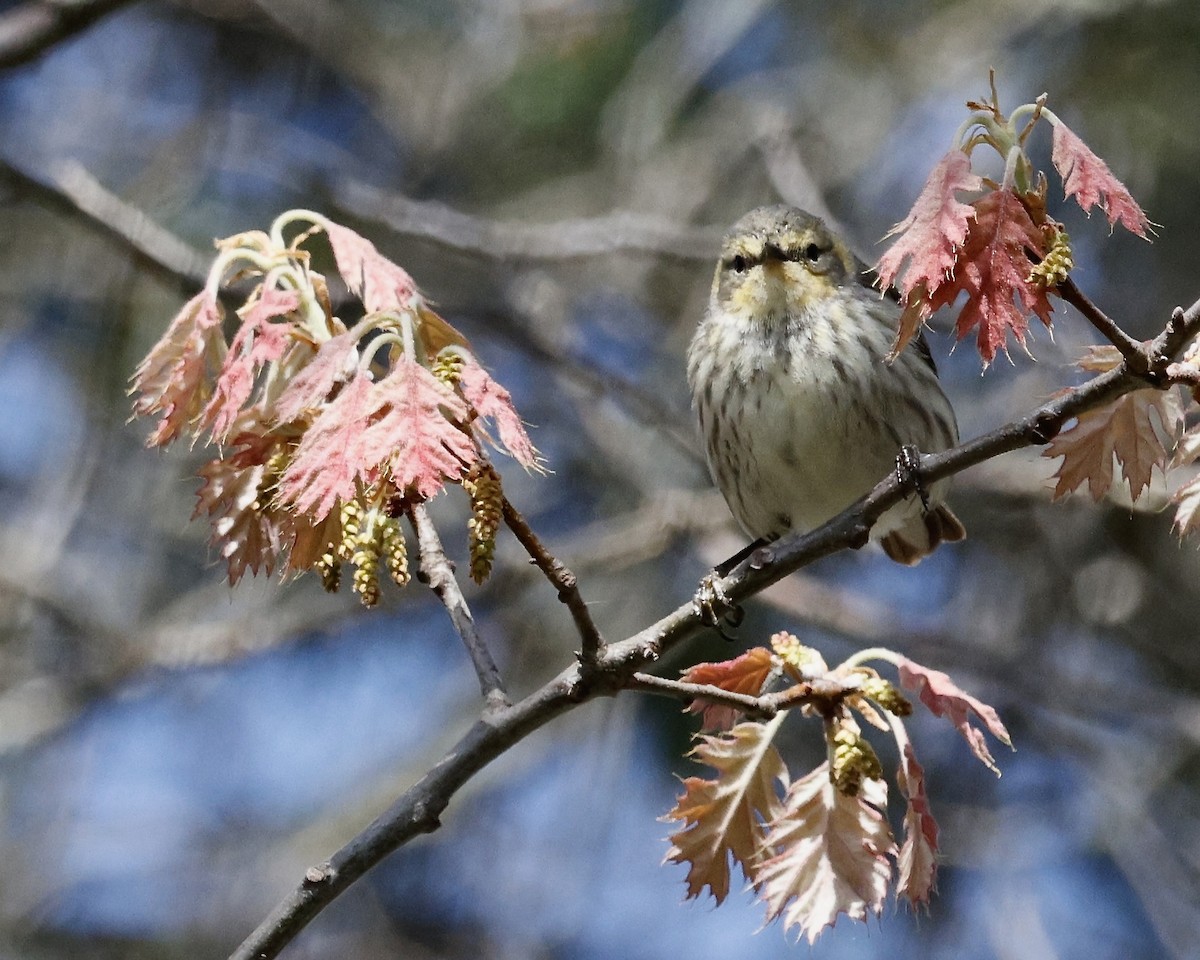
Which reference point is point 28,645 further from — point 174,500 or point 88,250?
point 88,250

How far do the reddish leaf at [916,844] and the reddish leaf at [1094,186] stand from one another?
83cm

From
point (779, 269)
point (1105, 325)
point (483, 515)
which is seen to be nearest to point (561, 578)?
point (483, 515)

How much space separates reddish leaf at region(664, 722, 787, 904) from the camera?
2.20 meters

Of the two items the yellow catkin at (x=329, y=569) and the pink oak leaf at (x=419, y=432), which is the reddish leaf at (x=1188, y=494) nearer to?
the pink oak leaf at (x=419, y=432)

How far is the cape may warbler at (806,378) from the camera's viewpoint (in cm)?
372

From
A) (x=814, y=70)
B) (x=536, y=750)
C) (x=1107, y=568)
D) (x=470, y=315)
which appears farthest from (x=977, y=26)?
(x=536, y=750)

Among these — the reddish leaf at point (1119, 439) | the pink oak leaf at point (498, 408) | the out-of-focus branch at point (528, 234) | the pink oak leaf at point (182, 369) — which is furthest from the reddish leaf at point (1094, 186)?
the out-of-focus branch at point (528, 234)

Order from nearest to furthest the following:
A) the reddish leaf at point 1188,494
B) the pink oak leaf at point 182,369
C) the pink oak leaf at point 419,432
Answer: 1. the pink oak leaf at point 419,432
2. the reddish leaf at point 1188,494
3. the pink oak leaf at point 182,369

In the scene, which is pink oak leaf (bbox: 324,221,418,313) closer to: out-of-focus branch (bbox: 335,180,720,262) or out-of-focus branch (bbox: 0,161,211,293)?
out-of-focus branch (bbox: 0,161,211,293)

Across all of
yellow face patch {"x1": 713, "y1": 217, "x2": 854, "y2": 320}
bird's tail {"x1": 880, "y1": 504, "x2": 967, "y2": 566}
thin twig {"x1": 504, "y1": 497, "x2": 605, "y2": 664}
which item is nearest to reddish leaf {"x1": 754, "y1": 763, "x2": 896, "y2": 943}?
thin twig {"x1": 504, "y1": 497, "x2": 605, "y2": 664}

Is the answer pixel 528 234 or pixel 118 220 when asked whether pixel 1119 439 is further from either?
pixel 528 234

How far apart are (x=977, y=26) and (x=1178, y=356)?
16.2 ft

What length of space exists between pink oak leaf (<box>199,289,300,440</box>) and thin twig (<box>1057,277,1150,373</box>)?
102 cm

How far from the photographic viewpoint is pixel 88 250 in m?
5.62
